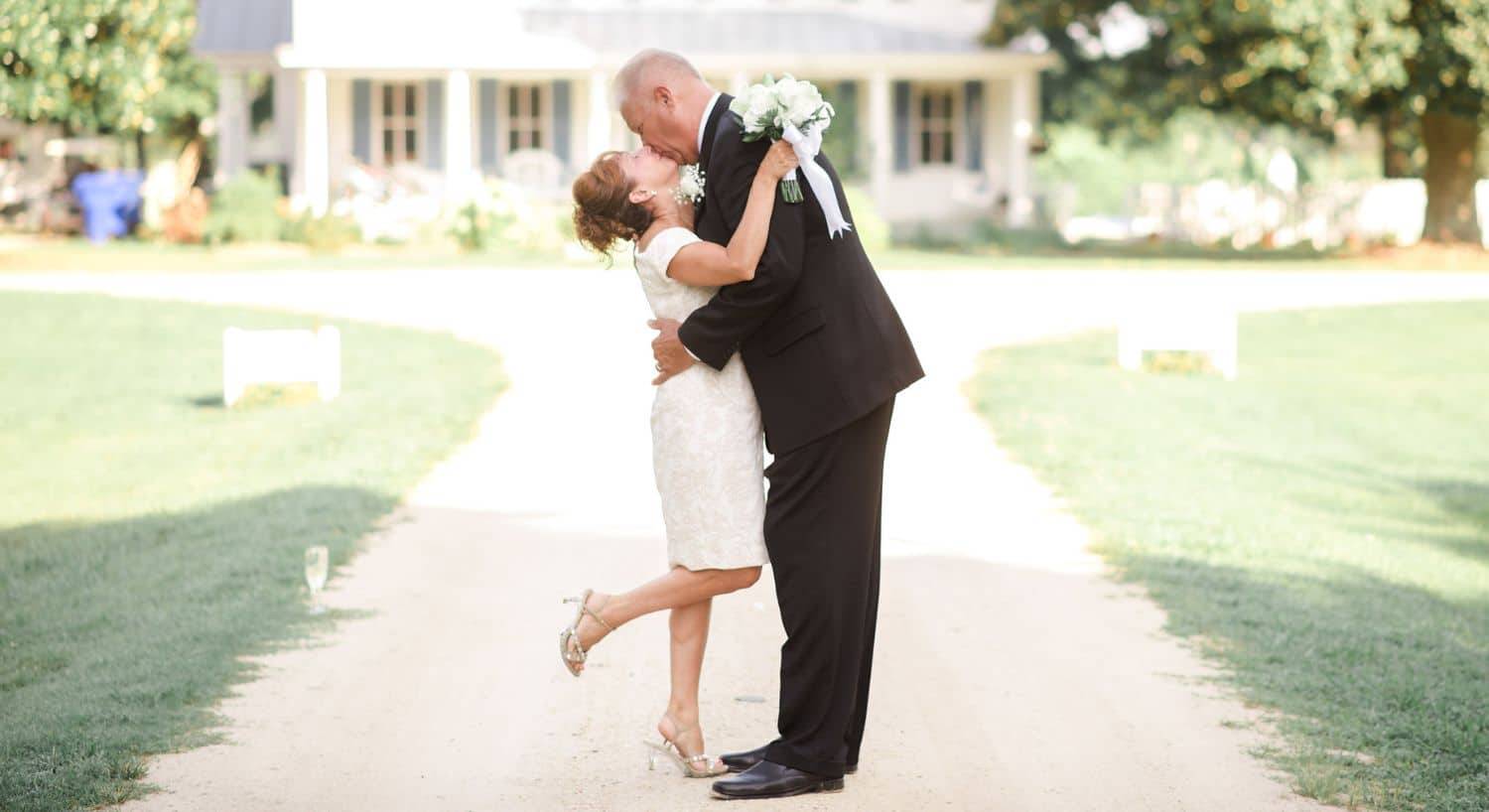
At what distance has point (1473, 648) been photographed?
7.10 meters

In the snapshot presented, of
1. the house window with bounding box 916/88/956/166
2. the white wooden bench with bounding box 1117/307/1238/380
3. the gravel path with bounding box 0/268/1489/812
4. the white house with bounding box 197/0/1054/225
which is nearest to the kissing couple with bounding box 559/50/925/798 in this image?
the gravel path with bounding box 0/268/1489/812

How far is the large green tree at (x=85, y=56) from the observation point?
23578mm

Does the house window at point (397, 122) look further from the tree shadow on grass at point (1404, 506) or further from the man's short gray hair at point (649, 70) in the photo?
the man's short gray hair at point (649, 70)

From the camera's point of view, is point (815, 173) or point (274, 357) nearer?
point (815, 173)

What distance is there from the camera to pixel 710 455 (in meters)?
5.00

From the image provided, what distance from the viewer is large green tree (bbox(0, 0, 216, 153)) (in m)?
23.6

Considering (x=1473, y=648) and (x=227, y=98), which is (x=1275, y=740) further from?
(x=227, y=98)

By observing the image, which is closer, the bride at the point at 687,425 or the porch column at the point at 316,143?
the bride at the point at 687,425

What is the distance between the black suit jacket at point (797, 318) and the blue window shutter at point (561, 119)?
99.6ft

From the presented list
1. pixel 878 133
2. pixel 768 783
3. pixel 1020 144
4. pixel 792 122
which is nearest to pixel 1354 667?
pixel 768 783

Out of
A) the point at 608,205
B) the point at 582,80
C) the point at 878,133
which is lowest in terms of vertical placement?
the point at 608,205

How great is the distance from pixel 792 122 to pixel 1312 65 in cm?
2484

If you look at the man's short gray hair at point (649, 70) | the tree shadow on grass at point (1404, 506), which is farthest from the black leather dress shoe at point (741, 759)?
the tree shadow on grass at point (1404, 506)

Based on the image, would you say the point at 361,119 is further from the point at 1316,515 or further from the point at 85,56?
the point at 1316,515
